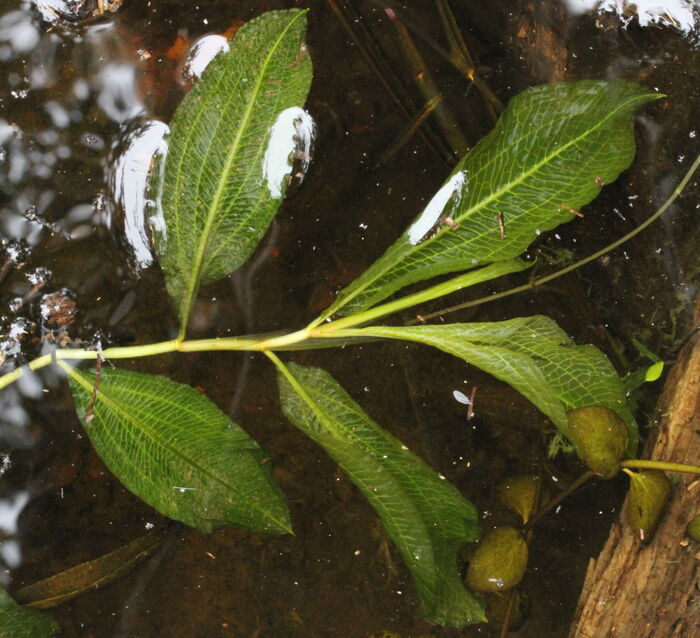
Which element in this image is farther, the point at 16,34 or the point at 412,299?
the point at 16,34

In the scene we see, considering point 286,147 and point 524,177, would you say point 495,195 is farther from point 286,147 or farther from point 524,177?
point 286,147

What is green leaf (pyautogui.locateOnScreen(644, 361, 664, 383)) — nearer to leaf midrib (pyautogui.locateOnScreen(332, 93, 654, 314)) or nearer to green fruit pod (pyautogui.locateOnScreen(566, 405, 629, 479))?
green fruit pod (pyautogui.locateOnScreen(566, 405, 629, 479))

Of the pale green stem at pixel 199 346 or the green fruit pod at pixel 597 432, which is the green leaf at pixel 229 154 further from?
the green fruit pod at pixel 597 432

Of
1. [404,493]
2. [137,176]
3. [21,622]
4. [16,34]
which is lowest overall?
[404,493]

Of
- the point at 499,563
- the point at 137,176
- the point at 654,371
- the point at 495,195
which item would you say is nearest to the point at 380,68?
the point at 495,195

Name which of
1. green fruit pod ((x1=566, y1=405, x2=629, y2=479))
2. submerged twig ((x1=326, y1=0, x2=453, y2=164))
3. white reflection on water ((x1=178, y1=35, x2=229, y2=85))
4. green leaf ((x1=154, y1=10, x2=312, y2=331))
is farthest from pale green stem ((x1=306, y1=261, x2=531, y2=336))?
white reflection on water ((x1=178, y1=35, x2=229, y2=85))

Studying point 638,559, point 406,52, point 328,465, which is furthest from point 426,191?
point 638,559

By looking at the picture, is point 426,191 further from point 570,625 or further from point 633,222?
point 570,625
